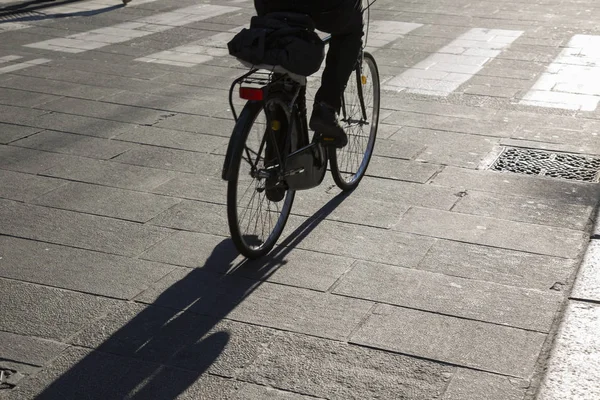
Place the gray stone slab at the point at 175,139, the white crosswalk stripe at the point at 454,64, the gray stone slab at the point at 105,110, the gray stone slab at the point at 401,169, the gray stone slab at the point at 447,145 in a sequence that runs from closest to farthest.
Answer: the gray stone slab at the point at 401,169, the gray stone slab at the point at 447,145, the gray stone slab at the point at 175,139, the gray stone slab at the point at 105,110, the white crosswalk stripe at the point at 454,64

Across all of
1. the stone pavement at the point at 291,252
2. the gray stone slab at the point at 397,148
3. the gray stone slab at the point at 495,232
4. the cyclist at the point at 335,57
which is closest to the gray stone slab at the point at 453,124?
the stone pavement at the point at 291,252

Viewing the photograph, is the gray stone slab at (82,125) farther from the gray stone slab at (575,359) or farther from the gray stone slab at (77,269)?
the gray stone slab at (575,359)

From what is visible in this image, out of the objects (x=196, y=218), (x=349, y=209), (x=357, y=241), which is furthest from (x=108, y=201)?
(x=357, y=241)

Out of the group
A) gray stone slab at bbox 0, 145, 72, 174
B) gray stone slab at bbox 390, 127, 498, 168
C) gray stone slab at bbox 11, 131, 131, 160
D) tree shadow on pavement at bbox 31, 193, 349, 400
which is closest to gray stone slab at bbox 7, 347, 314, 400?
tree shadow on pavement at bbox 31, 193, 349, 400

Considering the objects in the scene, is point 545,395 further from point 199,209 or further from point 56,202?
point 56,202

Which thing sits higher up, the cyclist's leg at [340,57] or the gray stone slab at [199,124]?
the cyclist's leg at [340,57]

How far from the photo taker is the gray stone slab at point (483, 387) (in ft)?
11.7

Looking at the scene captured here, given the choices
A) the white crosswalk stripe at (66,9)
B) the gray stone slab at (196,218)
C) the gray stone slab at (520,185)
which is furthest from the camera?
Result: the white crosswalk stripe at (66,9)

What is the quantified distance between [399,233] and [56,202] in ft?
6.79

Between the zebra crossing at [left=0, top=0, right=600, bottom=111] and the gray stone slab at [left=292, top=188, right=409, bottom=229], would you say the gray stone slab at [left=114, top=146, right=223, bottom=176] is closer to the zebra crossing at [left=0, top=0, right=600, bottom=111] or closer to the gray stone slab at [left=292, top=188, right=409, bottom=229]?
the gray stone slab at [left=292, top=188, right=409, bottom=229]

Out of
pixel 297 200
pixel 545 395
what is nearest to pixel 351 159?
pixel 297 200

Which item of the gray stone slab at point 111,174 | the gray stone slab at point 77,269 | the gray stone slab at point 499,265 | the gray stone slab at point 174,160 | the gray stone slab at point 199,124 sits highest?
the gray stone slab at point 77,269

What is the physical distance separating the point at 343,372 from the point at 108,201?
7.96 feet

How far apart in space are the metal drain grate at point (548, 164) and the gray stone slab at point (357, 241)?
4.82 ft
